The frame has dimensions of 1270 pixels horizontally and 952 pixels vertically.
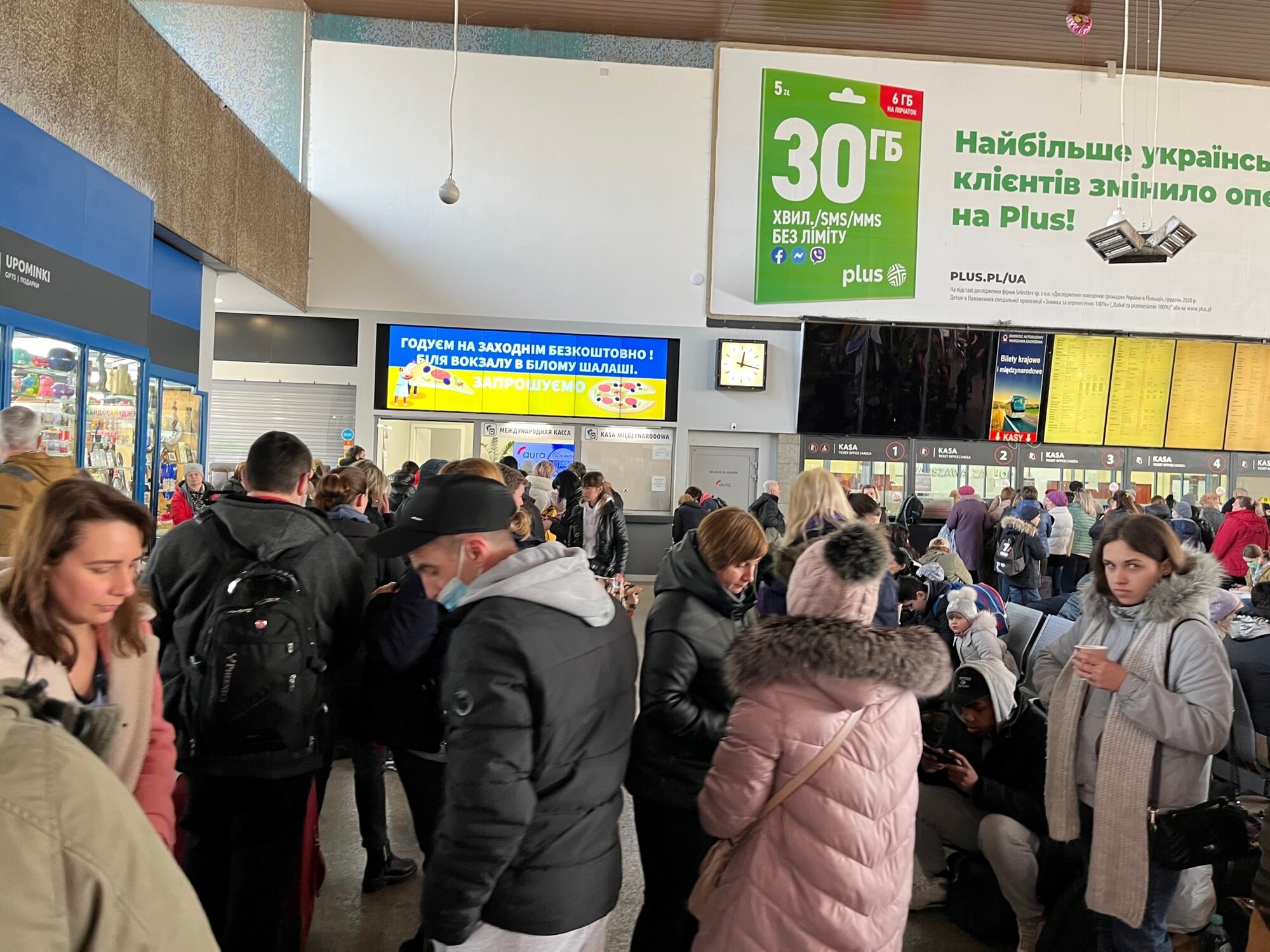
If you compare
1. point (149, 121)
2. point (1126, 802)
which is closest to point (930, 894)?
point (1126, 802)

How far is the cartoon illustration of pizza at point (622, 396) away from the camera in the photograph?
13266 millimetres

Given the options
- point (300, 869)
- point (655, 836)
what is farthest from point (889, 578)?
point (300, 869)

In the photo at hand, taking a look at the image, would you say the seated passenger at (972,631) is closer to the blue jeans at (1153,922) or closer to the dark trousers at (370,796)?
the blue jeans at (1153,922)

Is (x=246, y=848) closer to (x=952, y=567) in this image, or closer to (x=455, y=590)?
(x=455, y=590)

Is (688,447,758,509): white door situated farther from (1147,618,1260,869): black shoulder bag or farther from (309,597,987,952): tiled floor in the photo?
(1147,618,1260,869): black shoulder bag

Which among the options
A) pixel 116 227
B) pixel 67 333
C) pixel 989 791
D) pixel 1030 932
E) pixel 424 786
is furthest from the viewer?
pixel 116 227

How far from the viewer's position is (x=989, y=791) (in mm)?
3256

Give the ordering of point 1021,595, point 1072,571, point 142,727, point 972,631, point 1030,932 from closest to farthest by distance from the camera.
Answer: point 142,727 < point 1030,932 < point 972,631 < point 1021,595 < point 1072,571

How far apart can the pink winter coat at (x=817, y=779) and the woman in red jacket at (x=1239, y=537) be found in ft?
28.7

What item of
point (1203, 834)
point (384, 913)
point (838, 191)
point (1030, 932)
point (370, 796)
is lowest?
point (384, 913)

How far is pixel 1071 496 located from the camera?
12.2 m

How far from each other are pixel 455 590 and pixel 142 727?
680 mm

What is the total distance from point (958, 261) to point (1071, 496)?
17.8 feet

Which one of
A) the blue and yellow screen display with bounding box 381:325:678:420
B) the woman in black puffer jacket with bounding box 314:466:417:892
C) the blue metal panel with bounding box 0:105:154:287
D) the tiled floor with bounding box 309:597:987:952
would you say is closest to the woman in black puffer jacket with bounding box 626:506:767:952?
the tiled floor with bounding box 309:597:987:952
